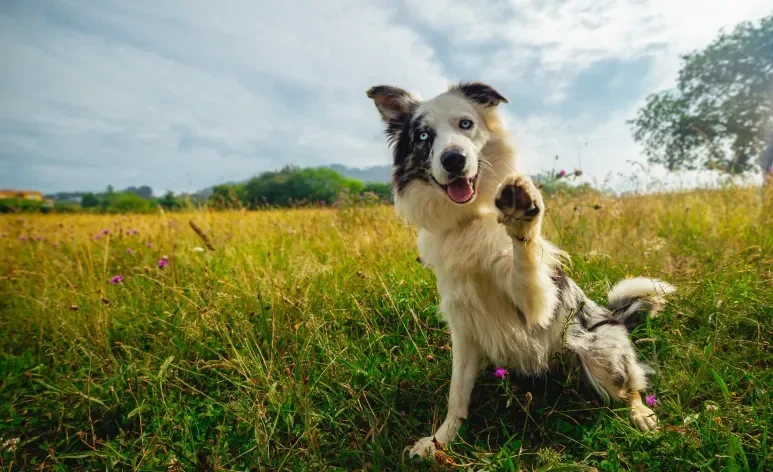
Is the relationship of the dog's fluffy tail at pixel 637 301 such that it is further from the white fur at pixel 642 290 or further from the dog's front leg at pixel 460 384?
the dog's front leg at pixel 460 384

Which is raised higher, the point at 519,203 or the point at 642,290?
the point at 519,203

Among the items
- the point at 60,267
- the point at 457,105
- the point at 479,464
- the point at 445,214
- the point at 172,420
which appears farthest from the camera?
the point at 60,267

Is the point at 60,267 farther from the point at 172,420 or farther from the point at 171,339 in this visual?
the point at 172,420

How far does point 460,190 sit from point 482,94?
2.81ft

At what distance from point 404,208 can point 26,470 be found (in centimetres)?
260

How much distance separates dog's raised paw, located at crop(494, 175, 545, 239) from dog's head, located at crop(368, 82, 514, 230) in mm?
517

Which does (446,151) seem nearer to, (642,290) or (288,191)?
(642,290)

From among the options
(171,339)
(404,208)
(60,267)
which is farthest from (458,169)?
(60,267)

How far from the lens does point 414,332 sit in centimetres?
281

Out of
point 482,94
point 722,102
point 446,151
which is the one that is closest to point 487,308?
point 446,151

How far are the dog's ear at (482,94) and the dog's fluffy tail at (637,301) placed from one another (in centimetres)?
154

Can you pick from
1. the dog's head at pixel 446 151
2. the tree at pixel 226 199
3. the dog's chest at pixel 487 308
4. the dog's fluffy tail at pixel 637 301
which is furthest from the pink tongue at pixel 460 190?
the tree at pixel 226 199

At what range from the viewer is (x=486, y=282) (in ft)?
6.97

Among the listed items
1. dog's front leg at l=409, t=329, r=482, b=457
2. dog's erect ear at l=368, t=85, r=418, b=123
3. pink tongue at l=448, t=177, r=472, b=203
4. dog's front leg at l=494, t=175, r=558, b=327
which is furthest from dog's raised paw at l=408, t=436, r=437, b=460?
dog's erect ear at l=368, t=85, r=418, b=123
